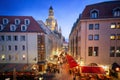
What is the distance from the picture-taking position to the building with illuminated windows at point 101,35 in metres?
35.4

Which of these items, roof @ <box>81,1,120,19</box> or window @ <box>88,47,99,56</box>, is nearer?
roof @ <box>81,1,120,19</box>

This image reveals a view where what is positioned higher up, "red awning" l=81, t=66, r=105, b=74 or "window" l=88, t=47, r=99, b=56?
"window" l=88, t=47, r=99, b=56

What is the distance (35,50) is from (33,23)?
8.49 meters

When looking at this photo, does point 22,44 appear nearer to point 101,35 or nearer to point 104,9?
point 101,35

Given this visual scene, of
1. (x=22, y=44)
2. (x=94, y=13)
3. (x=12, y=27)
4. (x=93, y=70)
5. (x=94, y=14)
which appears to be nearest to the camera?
(x=93, y=70)

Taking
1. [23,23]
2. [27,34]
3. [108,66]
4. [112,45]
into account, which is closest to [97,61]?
[108,66]

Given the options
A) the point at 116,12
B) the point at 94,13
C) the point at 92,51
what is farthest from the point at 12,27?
the point at 116,12

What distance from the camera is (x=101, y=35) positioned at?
35.9 meters

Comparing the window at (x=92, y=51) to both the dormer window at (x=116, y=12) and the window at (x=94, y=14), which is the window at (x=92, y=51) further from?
the dormer window at (x=116, y=12)

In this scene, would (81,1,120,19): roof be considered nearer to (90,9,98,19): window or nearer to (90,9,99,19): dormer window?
(90,9,99,19): dormer window

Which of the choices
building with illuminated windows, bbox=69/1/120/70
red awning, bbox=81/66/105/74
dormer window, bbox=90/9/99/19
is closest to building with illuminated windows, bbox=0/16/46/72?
building with illuminated windows, bbox=69/1/120/70

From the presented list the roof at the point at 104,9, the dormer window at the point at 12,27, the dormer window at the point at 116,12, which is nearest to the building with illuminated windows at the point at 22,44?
the dormer window at the point at 12,27

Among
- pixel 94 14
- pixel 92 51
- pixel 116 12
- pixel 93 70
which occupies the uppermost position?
pixel 116 12

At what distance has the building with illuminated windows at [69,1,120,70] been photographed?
35375 mm
